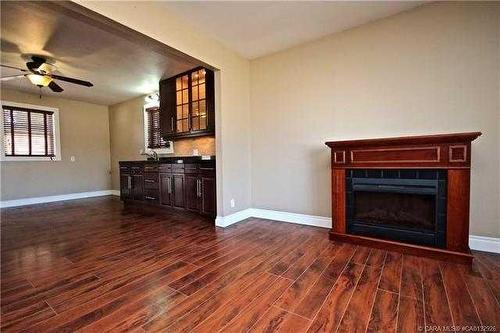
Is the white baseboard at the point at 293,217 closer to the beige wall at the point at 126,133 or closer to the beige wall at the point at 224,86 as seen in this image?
the beige wall at the point at 224,86

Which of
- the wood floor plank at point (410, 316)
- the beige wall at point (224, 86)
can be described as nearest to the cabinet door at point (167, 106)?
the beige wall at point (224, 86)

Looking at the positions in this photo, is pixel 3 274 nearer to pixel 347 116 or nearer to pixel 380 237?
pixel 380 237

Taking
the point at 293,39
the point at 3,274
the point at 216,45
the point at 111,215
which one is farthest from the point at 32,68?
the point at 293,39


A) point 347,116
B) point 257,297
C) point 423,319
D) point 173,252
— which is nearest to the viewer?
point 423,319

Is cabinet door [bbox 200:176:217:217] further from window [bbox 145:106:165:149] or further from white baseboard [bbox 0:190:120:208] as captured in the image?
white baseboard [bbox 0:190:120:208]

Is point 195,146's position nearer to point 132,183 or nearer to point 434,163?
point 132,183

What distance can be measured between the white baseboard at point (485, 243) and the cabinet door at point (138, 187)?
5.03m

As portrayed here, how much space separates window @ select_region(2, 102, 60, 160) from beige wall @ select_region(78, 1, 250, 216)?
513 centimetres

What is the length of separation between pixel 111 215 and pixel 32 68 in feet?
8.77

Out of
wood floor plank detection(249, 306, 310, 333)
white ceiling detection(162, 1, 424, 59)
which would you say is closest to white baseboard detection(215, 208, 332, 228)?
wood floor plank detection(249, 306, 310, 333)

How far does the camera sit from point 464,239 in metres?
2.06

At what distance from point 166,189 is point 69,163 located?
385 cm

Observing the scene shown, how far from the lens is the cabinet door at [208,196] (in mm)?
3436

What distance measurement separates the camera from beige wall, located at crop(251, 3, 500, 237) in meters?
2.25
